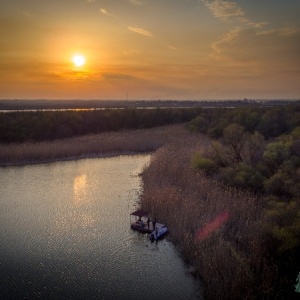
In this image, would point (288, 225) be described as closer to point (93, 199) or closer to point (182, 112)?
point (93, 199)

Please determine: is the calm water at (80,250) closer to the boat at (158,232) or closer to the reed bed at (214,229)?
the boat at (158,232)

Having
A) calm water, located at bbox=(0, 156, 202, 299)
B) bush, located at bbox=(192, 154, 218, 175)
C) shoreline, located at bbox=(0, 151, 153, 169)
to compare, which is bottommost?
calm water, located at bbox=(0, 156, 202, 299)

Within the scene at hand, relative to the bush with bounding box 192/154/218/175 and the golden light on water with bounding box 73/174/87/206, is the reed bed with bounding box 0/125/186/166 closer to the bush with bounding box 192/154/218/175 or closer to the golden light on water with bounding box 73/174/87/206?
the golden light on water with bounding box 73/174/87/206

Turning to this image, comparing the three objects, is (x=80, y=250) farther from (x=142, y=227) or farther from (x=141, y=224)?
(x=141, y=224)

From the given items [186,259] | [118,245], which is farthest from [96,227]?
[186,259]

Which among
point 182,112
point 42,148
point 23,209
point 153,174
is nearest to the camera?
point 23,209

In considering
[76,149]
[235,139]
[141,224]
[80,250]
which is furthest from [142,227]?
[76,149]

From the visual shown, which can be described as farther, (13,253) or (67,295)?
(13,253)

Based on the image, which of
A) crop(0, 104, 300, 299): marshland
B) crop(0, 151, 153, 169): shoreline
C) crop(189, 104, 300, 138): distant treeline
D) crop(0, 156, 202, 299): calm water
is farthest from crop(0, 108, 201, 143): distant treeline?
crop(0, 156, 202, 299): calm water
